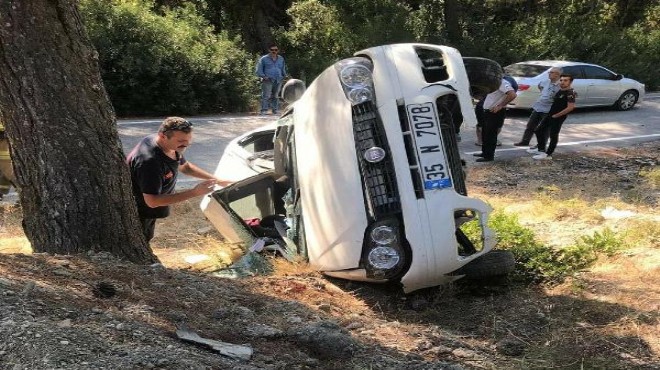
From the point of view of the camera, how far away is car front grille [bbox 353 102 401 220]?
4.15 meters

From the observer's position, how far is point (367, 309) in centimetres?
416

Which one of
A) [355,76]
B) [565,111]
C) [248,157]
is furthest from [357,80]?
[565,111]

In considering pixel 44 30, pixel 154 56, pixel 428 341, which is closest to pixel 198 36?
pixel 154 56

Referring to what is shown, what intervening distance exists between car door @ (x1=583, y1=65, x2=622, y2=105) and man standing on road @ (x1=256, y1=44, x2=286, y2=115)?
770 cm

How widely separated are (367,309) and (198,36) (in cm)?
1420

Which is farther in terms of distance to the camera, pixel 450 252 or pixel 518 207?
pixel 518 207

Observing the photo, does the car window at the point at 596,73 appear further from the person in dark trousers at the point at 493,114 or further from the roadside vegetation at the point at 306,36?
the person in dark trousers at the point at 493,114

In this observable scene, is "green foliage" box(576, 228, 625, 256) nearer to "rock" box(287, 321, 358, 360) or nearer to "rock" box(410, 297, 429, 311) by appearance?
"rock" box(410, 297, 429, 311)

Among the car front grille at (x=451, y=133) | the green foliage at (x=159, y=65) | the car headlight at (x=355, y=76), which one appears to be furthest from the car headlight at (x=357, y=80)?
the green foliage at (x=159, y=65)

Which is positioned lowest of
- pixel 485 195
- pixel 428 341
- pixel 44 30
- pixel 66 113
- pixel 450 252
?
pixel 485 195

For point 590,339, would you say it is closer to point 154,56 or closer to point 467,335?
point 467,335

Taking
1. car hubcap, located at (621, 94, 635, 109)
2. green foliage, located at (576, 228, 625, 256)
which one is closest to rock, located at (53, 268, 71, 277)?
green foliage, located at (576, 228, 625, 256)

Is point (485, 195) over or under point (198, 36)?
under

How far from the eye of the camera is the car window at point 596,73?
52.7ft
